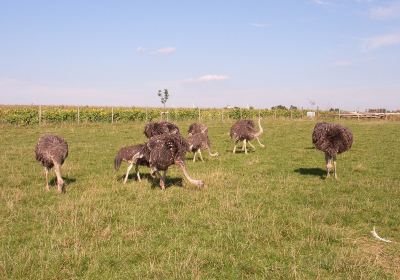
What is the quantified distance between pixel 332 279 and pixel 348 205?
469 centimetres

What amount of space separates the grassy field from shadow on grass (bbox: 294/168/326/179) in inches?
1.5

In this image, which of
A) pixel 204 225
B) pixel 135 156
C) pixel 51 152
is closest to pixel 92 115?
pixel 135 156

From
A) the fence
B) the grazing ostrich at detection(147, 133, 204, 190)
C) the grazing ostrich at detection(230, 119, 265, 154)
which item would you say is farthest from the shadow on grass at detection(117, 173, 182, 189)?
the fence

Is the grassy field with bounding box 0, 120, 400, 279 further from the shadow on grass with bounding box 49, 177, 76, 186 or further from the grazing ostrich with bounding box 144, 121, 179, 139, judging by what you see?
the grazing ostrich with bounding box 144, 121, 179, 139

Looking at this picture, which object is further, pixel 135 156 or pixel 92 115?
pixel 92 115

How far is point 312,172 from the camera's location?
1599 centimetres

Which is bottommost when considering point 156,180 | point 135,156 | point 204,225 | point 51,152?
point 204,225

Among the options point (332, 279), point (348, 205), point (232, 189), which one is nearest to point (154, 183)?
point (232, 189)

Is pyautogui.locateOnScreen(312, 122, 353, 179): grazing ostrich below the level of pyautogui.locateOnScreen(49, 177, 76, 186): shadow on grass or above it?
above

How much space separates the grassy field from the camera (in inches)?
269

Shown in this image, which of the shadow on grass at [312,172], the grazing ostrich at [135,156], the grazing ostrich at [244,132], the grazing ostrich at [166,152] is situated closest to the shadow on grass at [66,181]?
the grazing ostrich at [135,156]

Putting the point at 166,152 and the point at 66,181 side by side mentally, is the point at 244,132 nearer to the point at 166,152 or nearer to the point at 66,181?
the point at 166,152

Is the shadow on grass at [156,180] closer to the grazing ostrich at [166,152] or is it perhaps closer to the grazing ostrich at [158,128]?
the grazing ostrich at [166,152]

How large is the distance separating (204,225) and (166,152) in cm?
364
